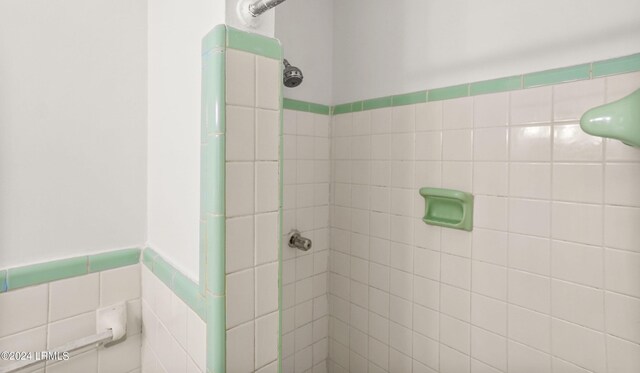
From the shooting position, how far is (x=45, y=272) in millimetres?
753

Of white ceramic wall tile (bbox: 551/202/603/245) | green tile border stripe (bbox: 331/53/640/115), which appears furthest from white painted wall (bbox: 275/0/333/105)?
white ceramic wall tile (bbox: 551/202/603/245)

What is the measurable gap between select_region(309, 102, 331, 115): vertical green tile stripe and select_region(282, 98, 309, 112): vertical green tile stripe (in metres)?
0.03

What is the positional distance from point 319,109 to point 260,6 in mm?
905

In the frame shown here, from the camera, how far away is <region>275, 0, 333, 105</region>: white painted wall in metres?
1.33

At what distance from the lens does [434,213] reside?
112 centimetres

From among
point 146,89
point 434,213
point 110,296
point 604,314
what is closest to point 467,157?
point 434,213

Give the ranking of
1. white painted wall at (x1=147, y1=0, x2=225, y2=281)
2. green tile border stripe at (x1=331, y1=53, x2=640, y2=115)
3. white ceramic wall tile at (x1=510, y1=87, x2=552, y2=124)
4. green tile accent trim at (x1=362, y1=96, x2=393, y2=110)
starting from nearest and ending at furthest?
white painted wall at (x1=147, y1=0, x2=225, y2=281)
green tile border stripe at (x1=331, y1=53, x2=640, y2=115)
white ceramic wall tile at (x1=510, y1=87, x2=552, y2=124)
green tile accent trim at (x1=362, y1=96, x2=393, y2=110)

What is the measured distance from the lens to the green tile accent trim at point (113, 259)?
83 cm

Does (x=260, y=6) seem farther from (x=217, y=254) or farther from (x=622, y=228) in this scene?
(x=622, y=228)

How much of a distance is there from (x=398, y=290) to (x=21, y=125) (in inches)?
52.4

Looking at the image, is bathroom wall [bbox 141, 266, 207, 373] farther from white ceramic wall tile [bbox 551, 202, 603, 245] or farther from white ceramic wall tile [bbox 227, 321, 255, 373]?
white ceramic wall tile [bbox 551, 202, 603, 245]

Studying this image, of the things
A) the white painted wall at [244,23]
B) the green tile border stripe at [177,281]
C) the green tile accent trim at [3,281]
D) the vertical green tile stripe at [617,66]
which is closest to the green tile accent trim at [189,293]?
the green tile border stripe at [177,281]

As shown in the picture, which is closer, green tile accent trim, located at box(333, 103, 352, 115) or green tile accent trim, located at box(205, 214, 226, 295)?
green tile accent trim, located at box(205, 214, 226, 295)

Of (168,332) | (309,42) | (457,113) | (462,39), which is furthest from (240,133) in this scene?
(309,42)
